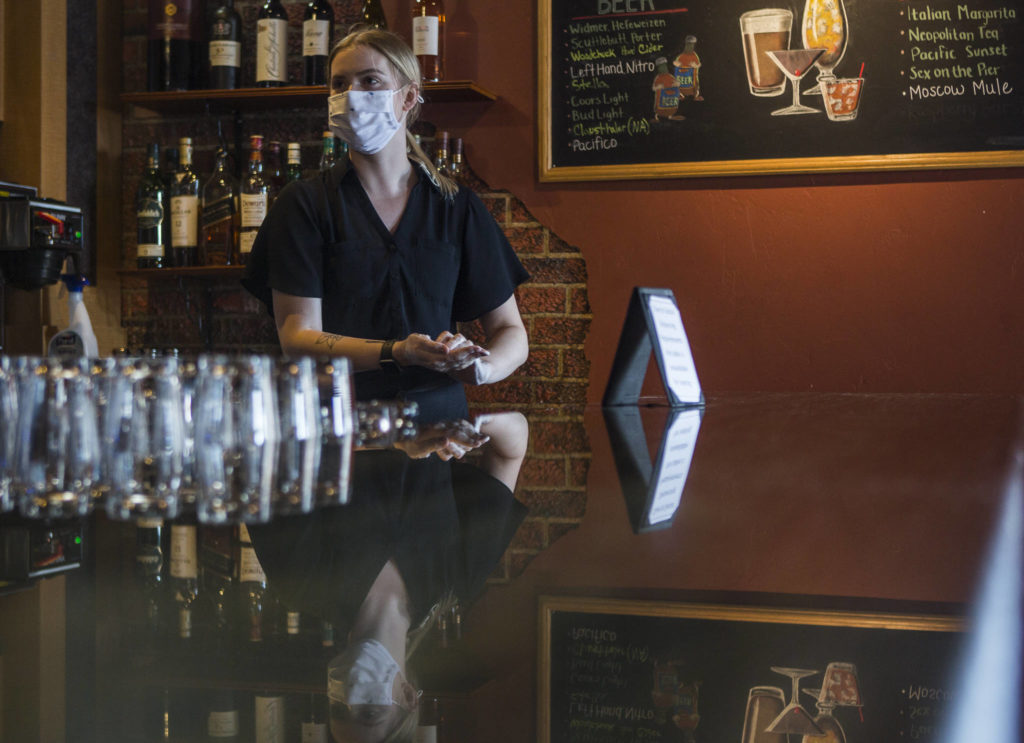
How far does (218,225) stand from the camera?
105 inches

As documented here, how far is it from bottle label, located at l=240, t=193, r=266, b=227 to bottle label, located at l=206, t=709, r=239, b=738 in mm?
2451

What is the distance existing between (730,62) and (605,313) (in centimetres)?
70

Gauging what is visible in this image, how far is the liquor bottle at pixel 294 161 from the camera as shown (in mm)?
2613

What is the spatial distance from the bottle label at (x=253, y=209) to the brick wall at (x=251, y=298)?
0.26m

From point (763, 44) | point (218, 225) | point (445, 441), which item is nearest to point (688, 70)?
point (763, 44)

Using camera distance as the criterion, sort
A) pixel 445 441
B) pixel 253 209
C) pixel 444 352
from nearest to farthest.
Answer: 1. pixel 445 441
2. pixel 444 352
3. pixel 253 209

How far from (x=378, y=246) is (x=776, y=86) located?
1.23m

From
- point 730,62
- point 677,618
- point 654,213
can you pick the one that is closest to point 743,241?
point 654,213

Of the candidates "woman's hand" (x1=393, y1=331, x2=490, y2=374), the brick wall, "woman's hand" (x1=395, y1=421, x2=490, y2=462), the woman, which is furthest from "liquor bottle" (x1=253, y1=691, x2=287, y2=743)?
the brick wall

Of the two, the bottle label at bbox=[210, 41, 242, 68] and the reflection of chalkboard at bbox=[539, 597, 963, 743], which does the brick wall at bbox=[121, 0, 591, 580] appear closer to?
the bottle label at bbox=[210, 41, 242, 68]

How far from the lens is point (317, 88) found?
2.57 metres

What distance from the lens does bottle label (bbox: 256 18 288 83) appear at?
8.67 ft

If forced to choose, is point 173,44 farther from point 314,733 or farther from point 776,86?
point 314,733

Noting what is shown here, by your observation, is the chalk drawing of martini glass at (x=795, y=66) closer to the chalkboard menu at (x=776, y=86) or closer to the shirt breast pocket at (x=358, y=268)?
the chalkboard menu at (x=776, y=86)
